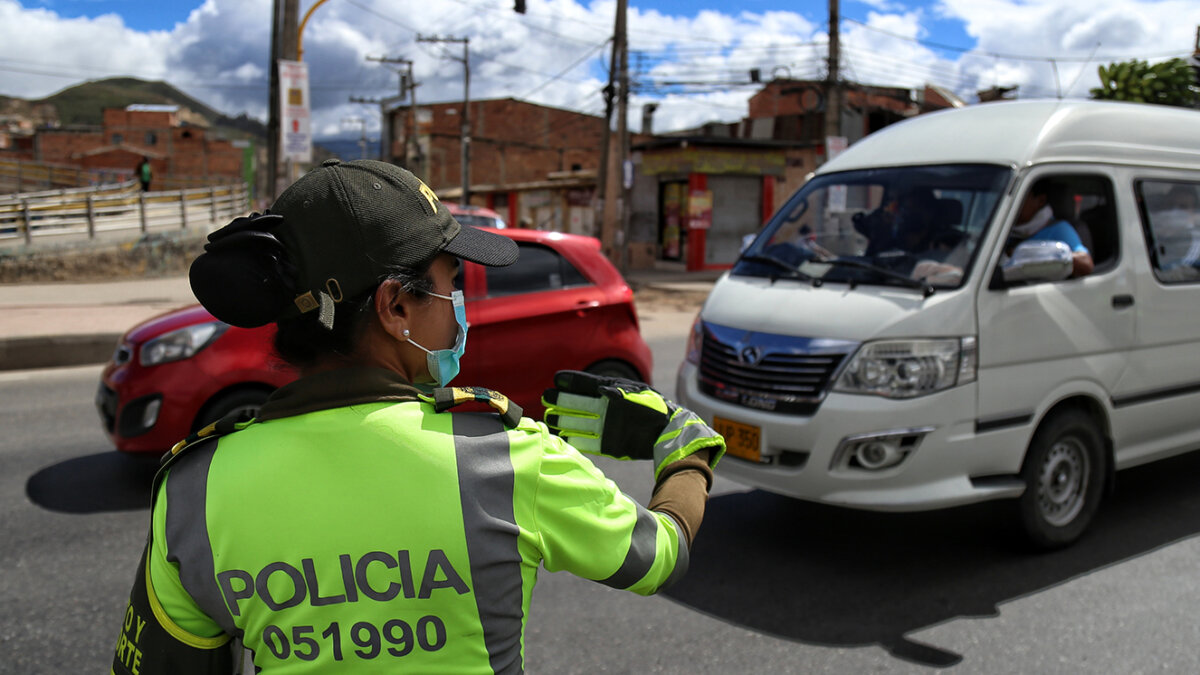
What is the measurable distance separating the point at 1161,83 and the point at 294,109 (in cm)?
1078

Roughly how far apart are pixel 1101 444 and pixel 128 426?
5.37 m

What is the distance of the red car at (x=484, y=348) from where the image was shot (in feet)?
17.3

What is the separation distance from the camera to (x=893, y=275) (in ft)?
14.5

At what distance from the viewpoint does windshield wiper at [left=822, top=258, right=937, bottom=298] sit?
13.9 ft

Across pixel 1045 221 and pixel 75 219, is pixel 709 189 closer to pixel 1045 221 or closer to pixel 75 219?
pixel 75 219

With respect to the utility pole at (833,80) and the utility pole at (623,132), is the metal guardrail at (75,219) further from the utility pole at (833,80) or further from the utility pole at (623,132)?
the utility pole at (833,80)

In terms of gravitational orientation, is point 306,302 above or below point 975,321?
above

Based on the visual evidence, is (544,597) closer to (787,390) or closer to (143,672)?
(787,390)

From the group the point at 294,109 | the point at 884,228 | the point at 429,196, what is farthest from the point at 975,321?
the point at 294,109

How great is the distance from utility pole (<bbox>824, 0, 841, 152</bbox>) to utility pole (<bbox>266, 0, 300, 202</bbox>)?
12.3 metres

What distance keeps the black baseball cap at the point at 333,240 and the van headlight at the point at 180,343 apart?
4388mm

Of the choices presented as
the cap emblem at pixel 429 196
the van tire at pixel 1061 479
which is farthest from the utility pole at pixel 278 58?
the cap emblem at pixel 429 196

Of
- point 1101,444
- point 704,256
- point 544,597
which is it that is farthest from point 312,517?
point 704,256

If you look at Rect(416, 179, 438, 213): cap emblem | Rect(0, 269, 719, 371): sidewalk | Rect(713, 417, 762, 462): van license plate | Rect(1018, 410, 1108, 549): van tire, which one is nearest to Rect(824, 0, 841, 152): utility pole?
Rect(0, 269, 719, 371): sidewalk
